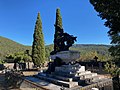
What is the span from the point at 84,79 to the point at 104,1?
7.21 m

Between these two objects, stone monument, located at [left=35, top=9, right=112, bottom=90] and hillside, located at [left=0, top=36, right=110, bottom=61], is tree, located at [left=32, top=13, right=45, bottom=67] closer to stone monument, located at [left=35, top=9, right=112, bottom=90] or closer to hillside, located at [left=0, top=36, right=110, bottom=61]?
hillside, located at [left=0, top=36, right=110, bottom=61]

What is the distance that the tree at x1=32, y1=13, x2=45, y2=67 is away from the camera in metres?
36.5

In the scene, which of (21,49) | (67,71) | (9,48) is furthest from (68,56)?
(9,48)

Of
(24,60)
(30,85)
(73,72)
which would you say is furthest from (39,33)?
(30,85)

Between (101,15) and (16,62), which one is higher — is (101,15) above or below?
above

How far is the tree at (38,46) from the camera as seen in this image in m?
36.5

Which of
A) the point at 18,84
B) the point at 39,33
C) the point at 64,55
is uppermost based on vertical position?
the point at 39,33

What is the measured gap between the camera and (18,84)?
52.6 ft

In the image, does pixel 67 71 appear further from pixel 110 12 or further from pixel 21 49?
pixel 21 49

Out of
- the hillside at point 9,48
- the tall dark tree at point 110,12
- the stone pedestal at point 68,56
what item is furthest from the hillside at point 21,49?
the tall dark tree at point 110,12

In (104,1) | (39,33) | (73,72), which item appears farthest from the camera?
(39,33)

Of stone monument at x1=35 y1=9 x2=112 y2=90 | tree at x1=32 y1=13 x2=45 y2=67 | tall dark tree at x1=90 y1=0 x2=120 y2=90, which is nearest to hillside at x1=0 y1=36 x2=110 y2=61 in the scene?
tree at x1=32 y1=13 x2=45 y2=67

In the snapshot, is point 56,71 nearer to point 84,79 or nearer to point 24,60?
point 84,79

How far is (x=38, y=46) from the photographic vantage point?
121ft
